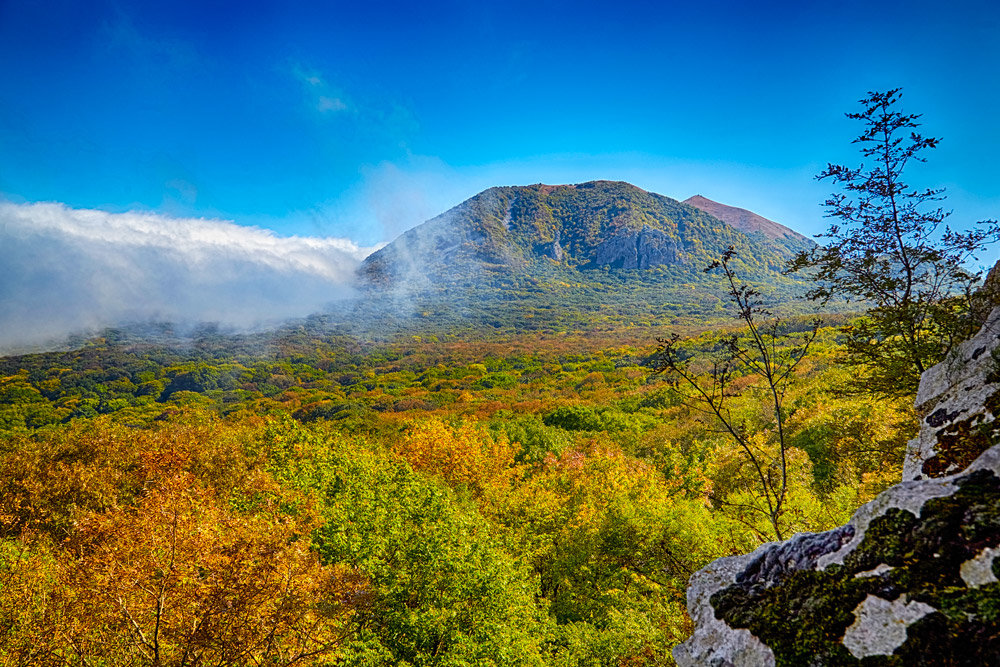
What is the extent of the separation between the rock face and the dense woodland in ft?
6.86

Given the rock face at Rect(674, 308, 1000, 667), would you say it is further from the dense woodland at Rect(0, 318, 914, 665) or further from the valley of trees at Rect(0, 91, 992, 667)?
the dense woodland at Rect(0, 318, 914, 665)

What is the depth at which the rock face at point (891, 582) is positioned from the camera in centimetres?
297

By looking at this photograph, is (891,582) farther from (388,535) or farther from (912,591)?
(388,535)

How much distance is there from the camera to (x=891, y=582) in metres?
3.40

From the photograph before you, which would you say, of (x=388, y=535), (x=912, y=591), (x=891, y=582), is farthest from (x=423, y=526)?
(x=912, y=591)

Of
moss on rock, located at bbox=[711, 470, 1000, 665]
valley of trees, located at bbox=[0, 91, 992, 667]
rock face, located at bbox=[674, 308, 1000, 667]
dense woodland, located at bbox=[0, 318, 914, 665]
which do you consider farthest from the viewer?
dense woodland, located at bbox=[0, 318, 914, 665]

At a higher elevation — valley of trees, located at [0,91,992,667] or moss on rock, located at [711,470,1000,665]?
moss on rock, located at [711,470,1000,665]

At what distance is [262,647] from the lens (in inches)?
398

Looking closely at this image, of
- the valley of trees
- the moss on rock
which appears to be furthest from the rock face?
the valley of trees

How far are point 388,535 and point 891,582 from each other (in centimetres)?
1583

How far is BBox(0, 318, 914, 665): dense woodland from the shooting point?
990 centimetres

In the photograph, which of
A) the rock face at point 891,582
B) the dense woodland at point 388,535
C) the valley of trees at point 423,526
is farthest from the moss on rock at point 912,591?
the dense woodland at point 388,535

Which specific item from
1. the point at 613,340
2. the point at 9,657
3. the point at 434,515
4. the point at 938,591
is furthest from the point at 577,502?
the point at 613,340

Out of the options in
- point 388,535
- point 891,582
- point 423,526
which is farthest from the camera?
point 423,526
